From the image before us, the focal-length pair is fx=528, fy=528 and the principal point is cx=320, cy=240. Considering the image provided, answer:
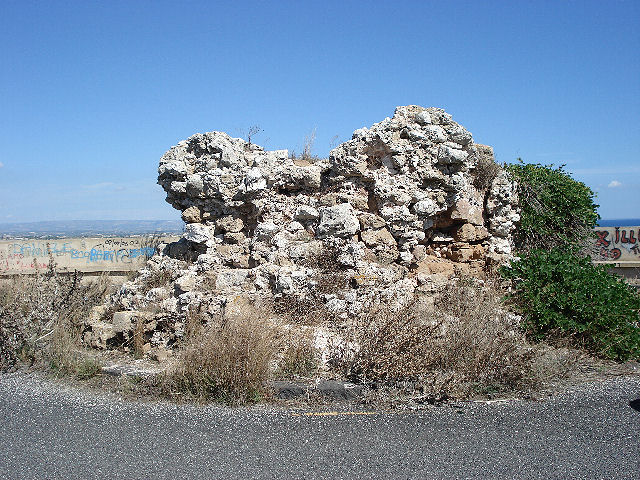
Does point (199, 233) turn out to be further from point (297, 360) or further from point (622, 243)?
point (622, 243)

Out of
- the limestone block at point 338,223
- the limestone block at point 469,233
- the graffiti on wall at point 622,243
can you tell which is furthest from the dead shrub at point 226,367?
the graffiti on wall at point 622,243

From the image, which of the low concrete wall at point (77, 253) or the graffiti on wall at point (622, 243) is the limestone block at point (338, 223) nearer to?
the low concrete wall at point (77, 253)

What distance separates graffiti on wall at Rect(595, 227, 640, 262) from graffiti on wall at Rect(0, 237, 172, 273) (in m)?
13.6

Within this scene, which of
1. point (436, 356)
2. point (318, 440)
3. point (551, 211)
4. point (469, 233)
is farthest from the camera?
point (551, 211)

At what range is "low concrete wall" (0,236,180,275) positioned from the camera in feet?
46.6

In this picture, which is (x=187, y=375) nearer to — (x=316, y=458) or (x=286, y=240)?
(x=316, y=458)

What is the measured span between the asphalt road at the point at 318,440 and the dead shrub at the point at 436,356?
31 cm

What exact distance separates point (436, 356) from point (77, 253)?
12.1m

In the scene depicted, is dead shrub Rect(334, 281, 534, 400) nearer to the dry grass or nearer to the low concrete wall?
the dry grass

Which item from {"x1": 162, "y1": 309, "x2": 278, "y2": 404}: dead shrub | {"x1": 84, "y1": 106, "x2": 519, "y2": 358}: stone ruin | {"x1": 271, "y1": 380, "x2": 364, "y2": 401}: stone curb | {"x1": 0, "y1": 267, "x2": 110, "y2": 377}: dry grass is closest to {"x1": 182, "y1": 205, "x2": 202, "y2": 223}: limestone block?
{"x1": 84, "y1": 106, "x2": 519, "y2": 358}: stone ruin

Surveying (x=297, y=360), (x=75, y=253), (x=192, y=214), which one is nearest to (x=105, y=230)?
(x=75, y=253)

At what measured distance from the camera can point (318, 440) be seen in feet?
14.0

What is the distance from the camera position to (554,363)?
571 cm

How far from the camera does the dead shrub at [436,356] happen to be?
5.20 metres
